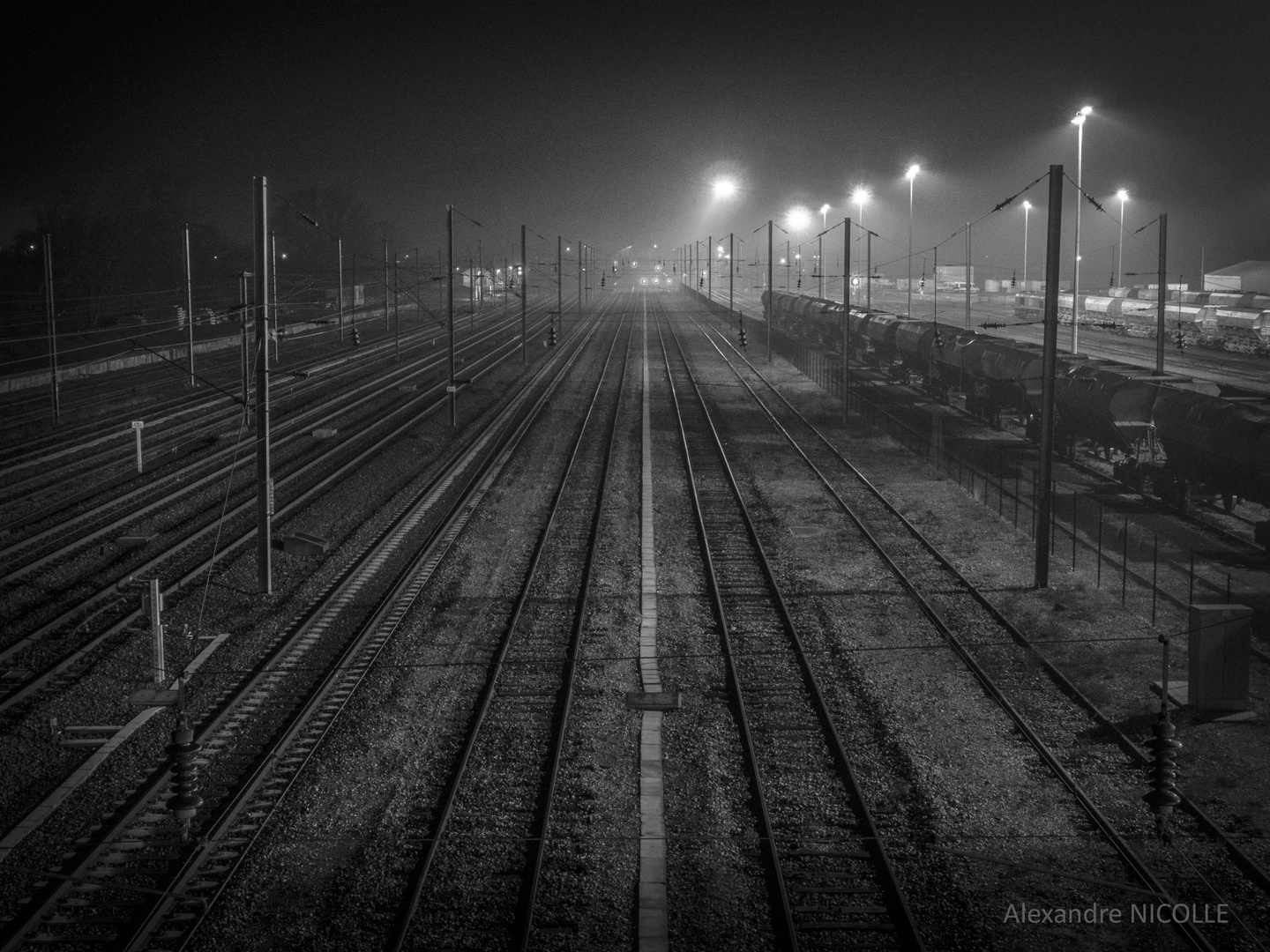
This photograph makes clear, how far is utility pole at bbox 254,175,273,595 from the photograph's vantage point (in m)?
16.7

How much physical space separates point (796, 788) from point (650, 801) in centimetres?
148

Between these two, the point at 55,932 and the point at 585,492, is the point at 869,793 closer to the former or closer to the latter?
the point at 55,932

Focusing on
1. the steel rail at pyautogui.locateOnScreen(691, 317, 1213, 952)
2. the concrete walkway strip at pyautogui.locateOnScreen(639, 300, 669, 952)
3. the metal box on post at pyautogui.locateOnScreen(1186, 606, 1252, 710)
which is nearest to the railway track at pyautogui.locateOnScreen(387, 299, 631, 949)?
the concrete walkway strip at pyautogui.locateOnScreen(639, 300, 669, 952)

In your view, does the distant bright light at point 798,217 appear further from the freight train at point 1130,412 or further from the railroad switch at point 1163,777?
the railroad switch at point 1163,777

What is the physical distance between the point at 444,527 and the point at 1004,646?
458 inches

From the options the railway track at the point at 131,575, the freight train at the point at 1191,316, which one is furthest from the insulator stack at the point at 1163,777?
the freight train at the point at 1191,316

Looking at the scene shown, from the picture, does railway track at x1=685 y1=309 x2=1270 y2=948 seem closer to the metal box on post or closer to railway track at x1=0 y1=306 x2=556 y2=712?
the metal box on post

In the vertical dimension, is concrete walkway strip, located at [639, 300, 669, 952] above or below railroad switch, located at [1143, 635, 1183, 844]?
below

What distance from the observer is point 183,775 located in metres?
10.6

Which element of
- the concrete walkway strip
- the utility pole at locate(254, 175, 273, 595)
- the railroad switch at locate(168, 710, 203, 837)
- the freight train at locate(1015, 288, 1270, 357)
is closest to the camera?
the concrete walkway strip

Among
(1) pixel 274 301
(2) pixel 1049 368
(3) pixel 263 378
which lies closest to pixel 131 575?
(3) pixel 263 378

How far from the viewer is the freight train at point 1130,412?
23266 millimetres

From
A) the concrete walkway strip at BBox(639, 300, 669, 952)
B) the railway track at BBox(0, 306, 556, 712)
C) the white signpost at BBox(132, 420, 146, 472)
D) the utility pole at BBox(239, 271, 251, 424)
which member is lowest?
the concrete walkway strip at BBox(639, 300, 669, 952)

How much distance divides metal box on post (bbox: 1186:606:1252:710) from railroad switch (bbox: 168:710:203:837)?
10692 millimetres
